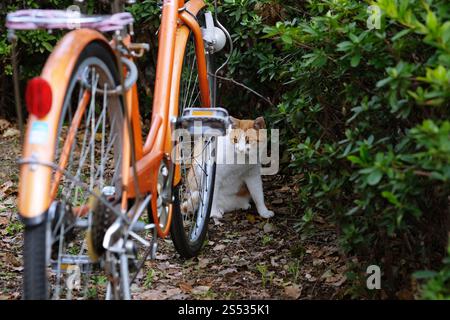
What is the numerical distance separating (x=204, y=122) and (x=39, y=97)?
1.02m

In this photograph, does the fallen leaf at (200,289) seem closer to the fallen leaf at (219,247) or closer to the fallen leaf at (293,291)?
the fallen leaf at (293,291)

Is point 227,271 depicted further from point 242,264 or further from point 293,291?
point 293,291

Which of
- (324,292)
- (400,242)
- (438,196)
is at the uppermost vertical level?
(438,196)

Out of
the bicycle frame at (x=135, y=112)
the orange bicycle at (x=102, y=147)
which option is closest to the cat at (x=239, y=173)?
the bicycle frame at (x=135, y=112)

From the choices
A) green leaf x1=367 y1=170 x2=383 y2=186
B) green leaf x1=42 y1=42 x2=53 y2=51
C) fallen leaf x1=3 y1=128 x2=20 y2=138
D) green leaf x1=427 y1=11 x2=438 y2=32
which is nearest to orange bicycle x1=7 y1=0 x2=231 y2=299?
green leaf x1=367 y1=170 x2=383 y2=186

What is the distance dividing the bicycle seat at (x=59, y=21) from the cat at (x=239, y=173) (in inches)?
78.8

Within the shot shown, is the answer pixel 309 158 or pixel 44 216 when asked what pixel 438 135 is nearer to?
pixel 309 158

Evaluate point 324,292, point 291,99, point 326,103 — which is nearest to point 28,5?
point 291,99

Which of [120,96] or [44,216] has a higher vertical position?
[120,96]

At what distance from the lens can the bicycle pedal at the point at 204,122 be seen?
104 inches

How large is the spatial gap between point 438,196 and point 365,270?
50 cm

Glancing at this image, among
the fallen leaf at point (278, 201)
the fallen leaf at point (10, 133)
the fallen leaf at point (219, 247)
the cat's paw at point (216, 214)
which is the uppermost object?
the fallen leaf at point (10, 133)

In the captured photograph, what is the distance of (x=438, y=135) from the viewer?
1842mm

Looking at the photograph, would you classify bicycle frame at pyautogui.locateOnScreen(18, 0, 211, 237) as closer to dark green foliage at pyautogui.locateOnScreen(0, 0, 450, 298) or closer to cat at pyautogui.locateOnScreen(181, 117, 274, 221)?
dark green foliage at pyautogui.locateOnScreen(0, 0, 450, 298)
